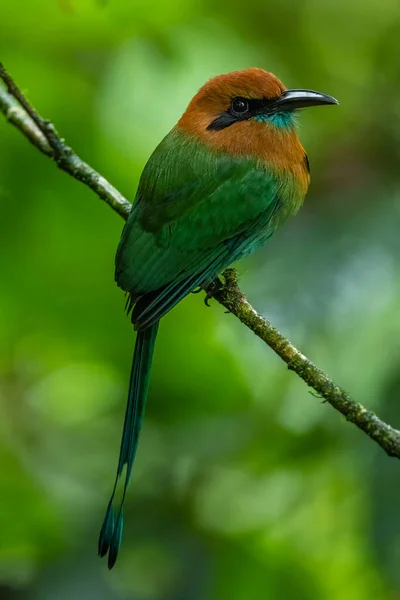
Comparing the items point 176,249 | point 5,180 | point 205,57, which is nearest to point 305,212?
point 176,249

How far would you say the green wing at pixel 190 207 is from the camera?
7.77 ft

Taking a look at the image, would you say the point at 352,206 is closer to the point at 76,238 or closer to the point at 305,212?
the point at 305,212

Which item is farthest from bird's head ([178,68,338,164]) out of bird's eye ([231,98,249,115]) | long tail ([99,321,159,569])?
long tail ([99,321,159,569])

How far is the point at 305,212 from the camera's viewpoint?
2.46 metres

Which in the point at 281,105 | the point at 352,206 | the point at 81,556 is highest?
the point at 281,105

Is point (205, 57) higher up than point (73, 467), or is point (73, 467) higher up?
point (205, 57)

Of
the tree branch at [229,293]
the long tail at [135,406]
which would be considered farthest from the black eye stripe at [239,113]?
the long tail at [135,406]

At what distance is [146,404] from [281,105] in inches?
33.8

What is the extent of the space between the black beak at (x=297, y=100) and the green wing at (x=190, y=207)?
169 millimetres

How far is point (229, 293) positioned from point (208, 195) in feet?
1.02

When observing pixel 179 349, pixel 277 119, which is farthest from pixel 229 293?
pixel 277 119

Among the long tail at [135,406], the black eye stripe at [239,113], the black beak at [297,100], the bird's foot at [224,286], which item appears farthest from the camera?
the black eye stripe at [239,113]

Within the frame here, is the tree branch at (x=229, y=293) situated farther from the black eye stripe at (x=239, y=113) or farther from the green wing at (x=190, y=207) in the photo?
the black eye stripe at (x=239, y=113)

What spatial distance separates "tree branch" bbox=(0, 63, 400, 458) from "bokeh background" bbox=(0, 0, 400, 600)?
63mm
